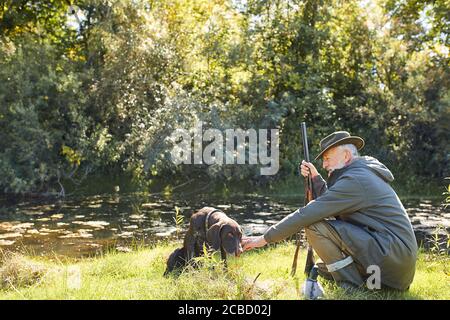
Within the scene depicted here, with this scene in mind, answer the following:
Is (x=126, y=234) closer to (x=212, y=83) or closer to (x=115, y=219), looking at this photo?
(x=115, y=219)

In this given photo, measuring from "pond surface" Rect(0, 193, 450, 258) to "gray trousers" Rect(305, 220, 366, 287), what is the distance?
13.2 ft

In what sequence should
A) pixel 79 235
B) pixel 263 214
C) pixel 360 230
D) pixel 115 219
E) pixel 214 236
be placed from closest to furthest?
pixel 360 230
pixel 214 236
pixel 79 235
pixel 115 219
pixel 263 214

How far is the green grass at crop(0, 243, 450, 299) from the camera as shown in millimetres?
4258

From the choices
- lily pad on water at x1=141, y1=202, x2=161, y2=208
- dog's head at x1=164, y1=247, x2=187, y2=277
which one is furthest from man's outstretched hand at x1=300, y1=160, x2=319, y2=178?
lily pad on water at x1=141, y1=202, x2=161, y2=208

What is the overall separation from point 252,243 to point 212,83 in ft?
40.1

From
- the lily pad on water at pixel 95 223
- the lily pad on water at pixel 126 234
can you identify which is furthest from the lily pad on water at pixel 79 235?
the lily pad on water at pixel 95 223

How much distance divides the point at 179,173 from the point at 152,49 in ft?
13.0

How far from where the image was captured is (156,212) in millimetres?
11969

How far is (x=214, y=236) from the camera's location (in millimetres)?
5074

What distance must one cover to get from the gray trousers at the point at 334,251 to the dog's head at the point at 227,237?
30.7 inches

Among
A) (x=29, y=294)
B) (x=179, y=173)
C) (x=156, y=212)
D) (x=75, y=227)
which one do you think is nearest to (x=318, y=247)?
(x=29, y=294)

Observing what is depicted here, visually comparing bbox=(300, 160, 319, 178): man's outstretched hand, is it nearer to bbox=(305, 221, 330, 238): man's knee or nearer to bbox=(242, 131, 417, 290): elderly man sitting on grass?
bbox=(242, 131, 417, 290): elderly man sitting on grass

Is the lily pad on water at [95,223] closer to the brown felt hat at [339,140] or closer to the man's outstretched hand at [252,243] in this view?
the man's outstretched hand at [252,243]

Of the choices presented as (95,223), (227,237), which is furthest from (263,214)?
(227,237)
